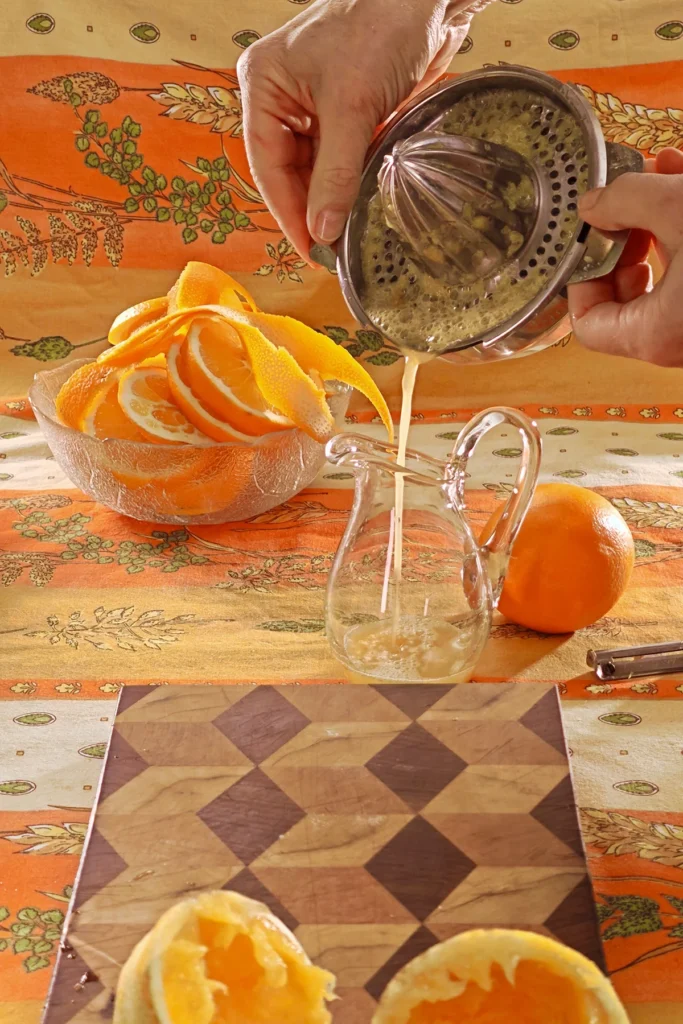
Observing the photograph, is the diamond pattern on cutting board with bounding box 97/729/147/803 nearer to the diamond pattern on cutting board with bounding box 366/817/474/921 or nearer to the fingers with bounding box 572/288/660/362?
the diamond pattern on cutting board with bounding box 366/817/474/921

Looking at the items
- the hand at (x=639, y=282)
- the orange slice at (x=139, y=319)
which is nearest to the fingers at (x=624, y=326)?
the hand at (x=639, y=282)

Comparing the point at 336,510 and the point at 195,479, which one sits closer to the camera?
the point at 195,479

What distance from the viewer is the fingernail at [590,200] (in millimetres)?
531

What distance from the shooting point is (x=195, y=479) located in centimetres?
83

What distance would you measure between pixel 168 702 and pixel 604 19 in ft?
3.36

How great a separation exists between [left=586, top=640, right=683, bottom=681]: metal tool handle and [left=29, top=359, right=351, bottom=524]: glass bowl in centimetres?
29

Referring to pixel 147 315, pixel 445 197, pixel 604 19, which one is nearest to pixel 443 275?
pixel 445 197

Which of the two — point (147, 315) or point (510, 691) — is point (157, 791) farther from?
point (147, 315)

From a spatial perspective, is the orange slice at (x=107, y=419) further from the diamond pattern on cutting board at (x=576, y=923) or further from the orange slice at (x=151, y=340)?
the diamond pattern on cutting board at (x=576, y=923)

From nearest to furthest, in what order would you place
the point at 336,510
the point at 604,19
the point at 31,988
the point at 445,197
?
the point at 31,988
the point at 445,197
the point at 336,510
the point at 604,19

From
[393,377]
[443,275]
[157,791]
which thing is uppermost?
[443,275]

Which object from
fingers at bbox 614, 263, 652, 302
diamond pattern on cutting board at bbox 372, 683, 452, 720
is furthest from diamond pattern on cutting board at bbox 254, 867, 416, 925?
fingers at bbox 614, 263, 652, 302

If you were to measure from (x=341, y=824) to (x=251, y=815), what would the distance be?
39mm

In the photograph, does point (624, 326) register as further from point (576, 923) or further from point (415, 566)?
point (576, 923)
